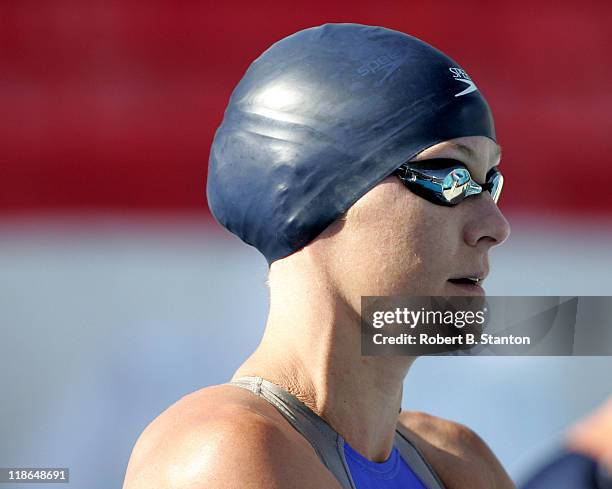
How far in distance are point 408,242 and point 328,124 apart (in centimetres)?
18

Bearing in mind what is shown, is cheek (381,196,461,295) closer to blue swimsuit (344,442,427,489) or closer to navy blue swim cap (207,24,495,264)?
navy blue swim cap (207,24,495,264)

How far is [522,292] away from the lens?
11.2 ft

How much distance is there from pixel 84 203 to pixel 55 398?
1.07 meters

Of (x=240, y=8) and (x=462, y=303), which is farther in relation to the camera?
(x=240, y=8)

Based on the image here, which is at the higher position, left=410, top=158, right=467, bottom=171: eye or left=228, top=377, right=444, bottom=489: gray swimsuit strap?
left=410, top=158, right=467, bottom=171: eye

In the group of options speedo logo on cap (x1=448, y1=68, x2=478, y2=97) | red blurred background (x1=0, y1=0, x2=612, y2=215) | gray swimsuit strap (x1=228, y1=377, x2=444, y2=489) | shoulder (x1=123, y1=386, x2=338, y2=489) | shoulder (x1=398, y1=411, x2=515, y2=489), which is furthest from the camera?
red blurred background (x1=0, y1=0, x2=612, y2=215)

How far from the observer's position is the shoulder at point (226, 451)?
3.20 ft

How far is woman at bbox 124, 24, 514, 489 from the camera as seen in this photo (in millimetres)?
1150

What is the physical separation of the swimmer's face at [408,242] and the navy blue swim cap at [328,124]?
22 millimetres

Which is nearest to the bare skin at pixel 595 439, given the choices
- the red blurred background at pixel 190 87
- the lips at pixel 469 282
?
the lips at pixel 469 282

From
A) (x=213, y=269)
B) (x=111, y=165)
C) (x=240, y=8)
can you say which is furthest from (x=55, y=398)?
(x=240, y=8)

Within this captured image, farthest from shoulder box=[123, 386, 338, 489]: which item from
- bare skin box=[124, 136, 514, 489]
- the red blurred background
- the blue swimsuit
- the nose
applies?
the red blurred background

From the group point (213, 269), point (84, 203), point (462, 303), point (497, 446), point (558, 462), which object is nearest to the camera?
point (462, 303)

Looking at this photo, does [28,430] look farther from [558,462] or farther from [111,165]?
[558,462]
